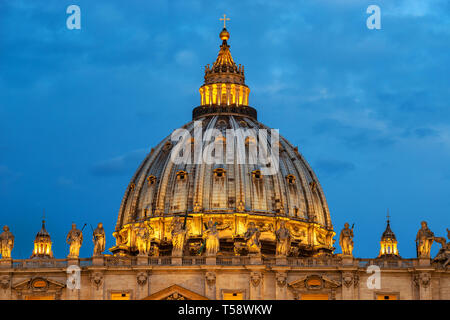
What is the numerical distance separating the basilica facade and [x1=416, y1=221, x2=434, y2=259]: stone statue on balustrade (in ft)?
0.33

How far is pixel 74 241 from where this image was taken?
367 ft

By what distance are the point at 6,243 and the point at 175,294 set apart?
15144 millimetres

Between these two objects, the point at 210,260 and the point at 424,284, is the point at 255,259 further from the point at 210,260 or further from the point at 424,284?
the point at 424,284

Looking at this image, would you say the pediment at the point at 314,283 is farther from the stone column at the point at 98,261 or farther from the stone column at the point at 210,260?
the stone column at the point at 98,261

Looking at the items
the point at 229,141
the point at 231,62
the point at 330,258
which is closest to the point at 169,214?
the point at 229,141

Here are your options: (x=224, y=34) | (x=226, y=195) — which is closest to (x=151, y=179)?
(x=226, y=195)

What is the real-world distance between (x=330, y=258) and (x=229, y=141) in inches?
1438

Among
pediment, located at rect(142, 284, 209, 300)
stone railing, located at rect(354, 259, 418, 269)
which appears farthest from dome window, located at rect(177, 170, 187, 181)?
stone railing, located at rect(354, 259, 418, 269)

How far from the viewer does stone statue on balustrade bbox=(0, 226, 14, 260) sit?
11238 centimetres

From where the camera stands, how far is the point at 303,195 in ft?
480

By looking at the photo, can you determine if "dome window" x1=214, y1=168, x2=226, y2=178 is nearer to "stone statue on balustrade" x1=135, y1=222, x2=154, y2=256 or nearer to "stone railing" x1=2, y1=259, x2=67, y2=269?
"stone statue on balustrade" x1=135, y1=222, x2=154, y2=256
